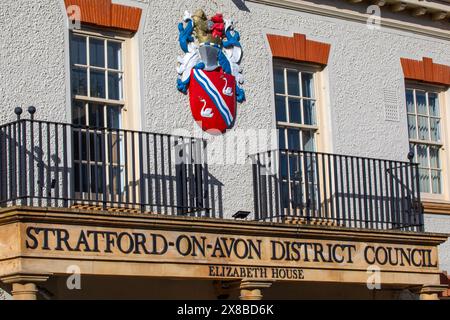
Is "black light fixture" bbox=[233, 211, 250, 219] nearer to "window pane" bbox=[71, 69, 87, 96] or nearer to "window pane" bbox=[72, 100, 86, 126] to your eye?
"window pane" bbox=[72, 100, 86, 126]

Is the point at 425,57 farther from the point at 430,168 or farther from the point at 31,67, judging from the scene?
the point at 31,67

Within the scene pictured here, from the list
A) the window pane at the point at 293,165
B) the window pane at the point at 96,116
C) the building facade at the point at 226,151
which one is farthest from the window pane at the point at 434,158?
the window pane at the point at 96,116

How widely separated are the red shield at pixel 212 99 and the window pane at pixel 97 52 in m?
1.27

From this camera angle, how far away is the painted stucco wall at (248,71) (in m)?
13.9

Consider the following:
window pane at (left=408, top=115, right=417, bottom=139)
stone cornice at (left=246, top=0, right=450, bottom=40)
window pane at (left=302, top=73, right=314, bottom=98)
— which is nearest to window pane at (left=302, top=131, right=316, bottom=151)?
window pane at (left=302, top=73, right=314, bottom=98)

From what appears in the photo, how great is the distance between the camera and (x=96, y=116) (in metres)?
14.6

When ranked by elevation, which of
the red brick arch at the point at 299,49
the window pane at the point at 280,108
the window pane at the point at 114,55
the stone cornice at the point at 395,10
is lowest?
the window pane at the point at 280,108

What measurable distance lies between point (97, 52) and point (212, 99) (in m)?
1.65

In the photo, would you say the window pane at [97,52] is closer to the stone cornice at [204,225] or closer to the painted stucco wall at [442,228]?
the stone cornice at [204,225]

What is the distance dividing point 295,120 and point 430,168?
8.34 feet

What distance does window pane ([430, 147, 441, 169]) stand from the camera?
59.5 feet

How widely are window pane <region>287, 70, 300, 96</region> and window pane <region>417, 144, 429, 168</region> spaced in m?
2.38
